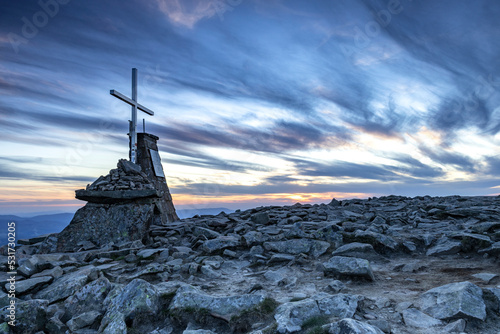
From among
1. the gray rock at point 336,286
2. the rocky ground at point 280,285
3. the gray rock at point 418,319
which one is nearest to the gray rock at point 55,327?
the rocky ground at point 280,285

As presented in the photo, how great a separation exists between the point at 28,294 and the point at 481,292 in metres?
7.83

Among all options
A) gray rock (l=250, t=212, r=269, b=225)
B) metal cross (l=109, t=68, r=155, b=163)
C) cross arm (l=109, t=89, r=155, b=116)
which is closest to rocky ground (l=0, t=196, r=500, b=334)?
gray rock (l=250, t=212, r=269, b=225)

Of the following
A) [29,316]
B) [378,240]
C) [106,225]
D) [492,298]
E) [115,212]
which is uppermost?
[115,212]

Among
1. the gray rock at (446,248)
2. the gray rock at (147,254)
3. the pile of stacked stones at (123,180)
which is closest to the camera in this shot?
the gray rock at (446,248)

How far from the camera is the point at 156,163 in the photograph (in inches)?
637

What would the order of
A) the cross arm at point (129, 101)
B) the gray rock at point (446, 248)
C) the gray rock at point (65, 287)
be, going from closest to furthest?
the gray rock at point (65, 287)
the gray rock at point (446, 248)
the cross arm at point (129, 101)

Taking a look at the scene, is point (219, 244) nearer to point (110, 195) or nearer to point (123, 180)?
point (110, 195)

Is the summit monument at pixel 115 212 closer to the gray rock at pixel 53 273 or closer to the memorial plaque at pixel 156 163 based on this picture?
the memorial plaque at pixel 156 163

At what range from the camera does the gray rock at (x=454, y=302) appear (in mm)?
3660

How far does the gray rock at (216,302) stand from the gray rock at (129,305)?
34 cm

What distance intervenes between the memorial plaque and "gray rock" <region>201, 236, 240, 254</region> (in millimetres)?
8728

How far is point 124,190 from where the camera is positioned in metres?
12.2

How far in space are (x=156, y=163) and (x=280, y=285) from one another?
12347 millimetres

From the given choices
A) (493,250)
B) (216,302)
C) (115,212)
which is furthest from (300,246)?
(115,212)
